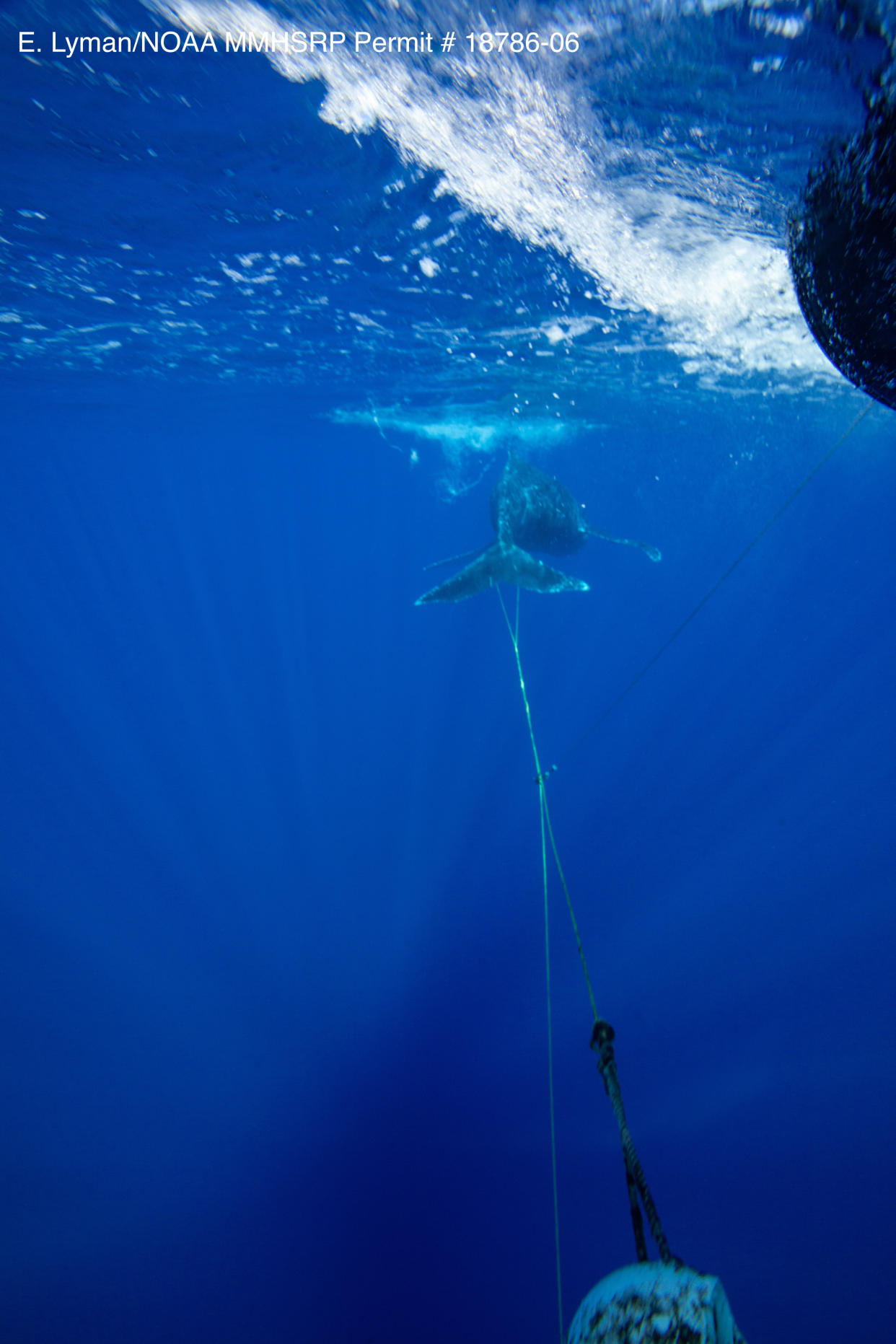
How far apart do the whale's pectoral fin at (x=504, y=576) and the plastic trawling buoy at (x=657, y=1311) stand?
7.81m

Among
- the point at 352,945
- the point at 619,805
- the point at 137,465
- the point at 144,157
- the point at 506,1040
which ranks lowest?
the point at 506,1040

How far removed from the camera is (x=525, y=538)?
11.1 metres

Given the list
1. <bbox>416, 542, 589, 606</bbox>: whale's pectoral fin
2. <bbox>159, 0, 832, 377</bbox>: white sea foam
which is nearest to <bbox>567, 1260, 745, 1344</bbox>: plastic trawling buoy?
<bbox>159, 0, 832, 377</bbox>: white sea foam

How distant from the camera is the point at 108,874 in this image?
12945mm

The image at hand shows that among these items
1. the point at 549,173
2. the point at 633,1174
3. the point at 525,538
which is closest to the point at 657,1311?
the point at 633,1174

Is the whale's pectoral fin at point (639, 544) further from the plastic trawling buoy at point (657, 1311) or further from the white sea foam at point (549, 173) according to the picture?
the plastic trawling buoy at point (657, 1311)

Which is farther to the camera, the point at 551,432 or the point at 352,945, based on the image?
A: the point at 551,432

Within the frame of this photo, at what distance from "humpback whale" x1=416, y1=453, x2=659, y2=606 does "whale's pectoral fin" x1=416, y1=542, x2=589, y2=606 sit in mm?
12

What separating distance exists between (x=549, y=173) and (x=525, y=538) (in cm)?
570

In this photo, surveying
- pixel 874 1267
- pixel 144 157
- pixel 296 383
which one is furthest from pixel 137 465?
pixel 874 1267

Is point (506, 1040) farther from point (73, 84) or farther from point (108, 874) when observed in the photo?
point (73, 84)

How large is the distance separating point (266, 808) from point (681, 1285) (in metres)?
15.2

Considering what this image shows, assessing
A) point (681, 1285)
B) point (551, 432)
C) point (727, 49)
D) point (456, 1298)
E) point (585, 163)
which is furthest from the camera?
point (551, 432)

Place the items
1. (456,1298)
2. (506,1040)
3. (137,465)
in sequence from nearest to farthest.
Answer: (456,1298) < (506,1040) < (137,465)
